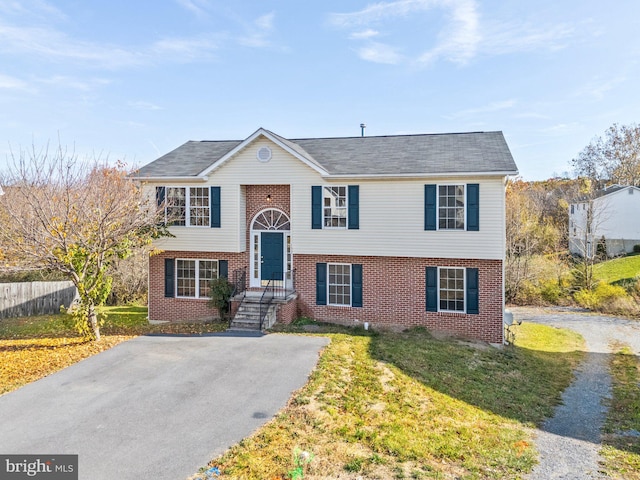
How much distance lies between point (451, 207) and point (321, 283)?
5.68m

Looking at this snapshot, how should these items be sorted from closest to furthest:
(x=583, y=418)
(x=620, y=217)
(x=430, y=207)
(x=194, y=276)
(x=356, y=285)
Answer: (x=583, y=418)
(x=430, y=207)
(x=356, y=285)
(x=194, y=276)
(x=620, y=217)

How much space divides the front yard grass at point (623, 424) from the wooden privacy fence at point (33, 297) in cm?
2231

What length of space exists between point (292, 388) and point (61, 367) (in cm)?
617

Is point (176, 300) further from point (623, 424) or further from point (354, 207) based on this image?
point (623, 424)

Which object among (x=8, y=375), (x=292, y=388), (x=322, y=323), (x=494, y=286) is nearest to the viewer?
(x=292, y=388)

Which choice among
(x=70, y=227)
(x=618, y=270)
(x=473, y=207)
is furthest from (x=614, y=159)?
(x=70, y=227)

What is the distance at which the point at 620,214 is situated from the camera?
3628 centimetres

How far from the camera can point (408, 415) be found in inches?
303

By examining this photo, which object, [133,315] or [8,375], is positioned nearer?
[8,375]

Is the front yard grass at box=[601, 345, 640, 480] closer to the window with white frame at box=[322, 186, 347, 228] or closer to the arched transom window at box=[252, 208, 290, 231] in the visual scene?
the window with white frame at box=[322, 186, 347, 228]

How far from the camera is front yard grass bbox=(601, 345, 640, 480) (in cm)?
646

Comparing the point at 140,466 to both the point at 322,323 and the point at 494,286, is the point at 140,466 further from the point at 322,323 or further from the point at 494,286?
the point at 494,286

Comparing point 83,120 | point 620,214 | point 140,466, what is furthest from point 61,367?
point 620,214

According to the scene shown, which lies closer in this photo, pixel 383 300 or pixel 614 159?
pixel 383 300
